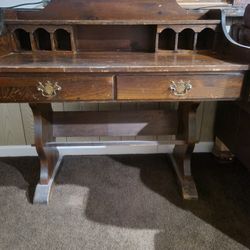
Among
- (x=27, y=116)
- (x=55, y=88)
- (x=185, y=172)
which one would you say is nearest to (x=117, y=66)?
(x=55, y=88)

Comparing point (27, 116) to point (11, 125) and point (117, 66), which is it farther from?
point (117, 66)

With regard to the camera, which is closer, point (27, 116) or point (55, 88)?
point (55, 88)

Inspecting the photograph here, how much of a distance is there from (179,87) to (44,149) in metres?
0.83

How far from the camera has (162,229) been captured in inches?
49.7

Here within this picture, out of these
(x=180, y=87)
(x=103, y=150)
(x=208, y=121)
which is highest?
(x=180, y=87)

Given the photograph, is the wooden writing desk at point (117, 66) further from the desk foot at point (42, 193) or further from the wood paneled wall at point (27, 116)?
the wood paneled wall at point (27, 116)

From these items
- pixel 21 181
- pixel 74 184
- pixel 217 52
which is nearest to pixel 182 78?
pixel 217 52

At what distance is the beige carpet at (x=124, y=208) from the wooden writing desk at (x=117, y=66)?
11 centimetres

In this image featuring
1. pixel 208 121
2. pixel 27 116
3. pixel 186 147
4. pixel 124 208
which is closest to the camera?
pixel 124 208

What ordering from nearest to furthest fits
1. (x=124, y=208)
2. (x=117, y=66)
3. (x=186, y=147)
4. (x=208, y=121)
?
(x=117, y=66)
(x=124, y=208)
(x=186, y=147)
(x=208, y=121)

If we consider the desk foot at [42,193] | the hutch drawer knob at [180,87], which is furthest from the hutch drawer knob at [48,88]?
the desk foot at [42,193]

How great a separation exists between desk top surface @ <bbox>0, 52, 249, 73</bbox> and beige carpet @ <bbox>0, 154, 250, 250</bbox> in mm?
741

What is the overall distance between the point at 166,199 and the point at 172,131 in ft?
1.34

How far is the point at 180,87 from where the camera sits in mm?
1075
